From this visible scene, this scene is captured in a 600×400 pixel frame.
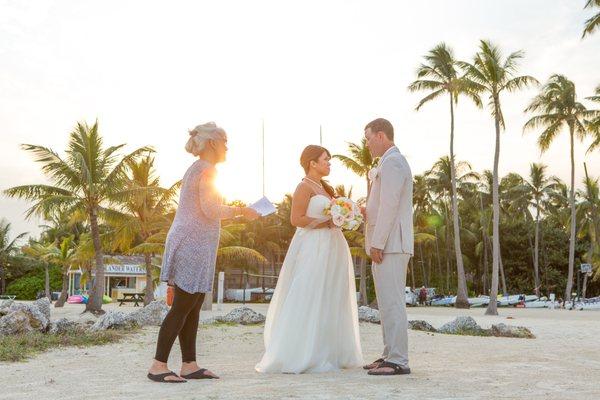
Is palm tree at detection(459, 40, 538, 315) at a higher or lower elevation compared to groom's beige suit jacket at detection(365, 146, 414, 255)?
higher

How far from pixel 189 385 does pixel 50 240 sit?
66938mm

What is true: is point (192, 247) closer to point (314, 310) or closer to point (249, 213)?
point (249, 213)

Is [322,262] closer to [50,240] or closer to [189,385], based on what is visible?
[189,385]

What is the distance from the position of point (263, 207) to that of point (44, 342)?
4379 millimetres

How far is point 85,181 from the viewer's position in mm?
25078

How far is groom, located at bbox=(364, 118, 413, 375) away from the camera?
16.6ft

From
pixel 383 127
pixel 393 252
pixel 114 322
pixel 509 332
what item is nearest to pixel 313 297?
pixel 393 252

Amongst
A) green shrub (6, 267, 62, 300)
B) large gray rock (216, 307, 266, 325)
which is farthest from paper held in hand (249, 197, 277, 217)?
green shrub (6, 267, 62, 300)

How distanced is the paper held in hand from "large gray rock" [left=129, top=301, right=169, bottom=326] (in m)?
7.15

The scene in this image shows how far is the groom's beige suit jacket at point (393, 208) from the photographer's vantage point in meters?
5.06

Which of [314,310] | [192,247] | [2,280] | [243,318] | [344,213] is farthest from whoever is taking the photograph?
[2,280]

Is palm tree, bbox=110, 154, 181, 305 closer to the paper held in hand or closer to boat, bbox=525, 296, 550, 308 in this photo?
the paper held in hand

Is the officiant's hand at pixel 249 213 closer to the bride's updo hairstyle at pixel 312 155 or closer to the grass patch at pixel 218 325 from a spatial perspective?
the bride's updo hairstyle at pixel 312 155

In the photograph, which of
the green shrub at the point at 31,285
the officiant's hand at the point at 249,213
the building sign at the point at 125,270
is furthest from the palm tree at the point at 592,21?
the green shrub at the point at 31,285
